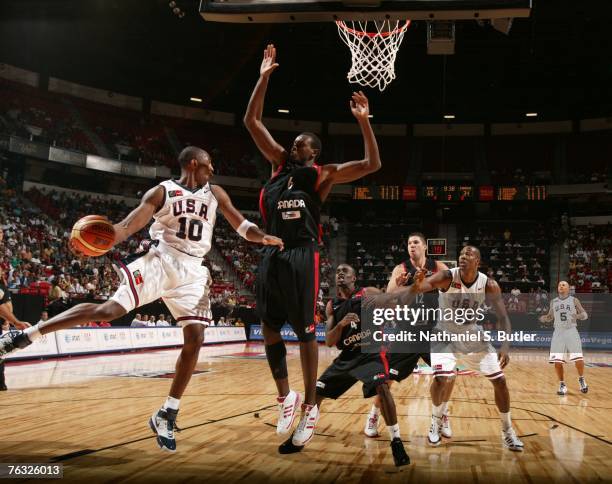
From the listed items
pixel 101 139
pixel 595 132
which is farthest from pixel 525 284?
pixel 101 139

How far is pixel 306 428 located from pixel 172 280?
161 centimetres

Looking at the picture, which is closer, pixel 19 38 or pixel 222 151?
pixel 19 38

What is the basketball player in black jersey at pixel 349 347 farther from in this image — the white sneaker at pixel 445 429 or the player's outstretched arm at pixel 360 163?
the player's outstretched arm at pixel 360 163

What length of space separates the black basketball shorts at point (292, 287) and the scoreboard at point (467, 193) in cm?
2622

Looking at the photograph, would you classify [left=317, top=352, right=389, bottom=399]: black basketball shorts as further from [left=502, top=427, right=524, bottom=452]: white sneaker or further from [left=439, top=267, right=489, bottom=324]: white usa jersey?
[left=502, top=427, right=524, bottom=452]: white sneaker

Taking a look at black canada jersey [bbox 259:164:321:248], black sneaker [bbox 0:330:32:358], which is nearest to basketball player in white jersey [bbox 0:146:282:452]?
black sneaker [bbox 0:330:32:358]

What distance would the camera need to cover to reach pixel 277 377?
16.6ft

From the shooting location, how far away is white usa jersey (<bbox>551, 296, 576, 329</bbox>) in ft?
36.5

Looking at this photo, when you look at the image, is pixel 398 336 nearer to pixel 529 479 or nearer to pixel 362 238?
pixel 529 479

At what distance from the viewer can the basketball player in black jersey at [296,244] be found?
4773mm

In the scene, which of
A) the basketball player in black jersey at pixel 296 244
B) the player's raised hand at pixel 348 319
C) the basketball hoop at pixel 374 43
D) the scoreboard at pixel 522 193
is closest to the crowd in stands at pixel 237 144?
the scoreboard at pixel 522 193

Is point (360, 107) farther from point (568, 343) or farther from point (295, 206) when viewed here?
point (568, 343)

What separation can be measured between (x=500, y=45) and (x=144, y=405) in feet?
72.7

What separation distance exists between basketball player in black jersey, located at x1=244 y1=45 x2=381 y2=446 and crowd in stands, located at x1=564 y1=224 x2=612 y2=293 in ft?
79.4
